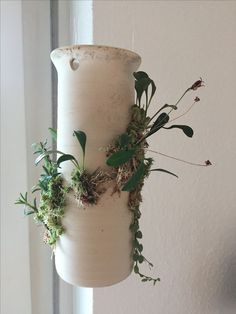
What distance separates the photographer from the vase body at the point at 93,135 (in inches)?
16.1

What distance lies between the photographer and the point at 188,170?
0.76 meters

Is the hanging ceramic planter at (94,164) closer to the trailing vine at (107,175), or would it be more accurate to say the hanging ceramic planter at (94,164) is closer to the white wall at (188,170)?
the trailing vine at (107,175)

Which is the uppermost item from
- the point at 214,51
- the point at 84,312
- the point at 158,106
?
the point at 214,51

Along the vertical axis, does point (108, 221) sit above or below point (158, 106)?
below

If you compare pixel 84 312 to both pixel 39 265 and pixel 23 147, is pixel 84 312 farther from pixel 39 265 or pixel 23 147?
pixel 23 147

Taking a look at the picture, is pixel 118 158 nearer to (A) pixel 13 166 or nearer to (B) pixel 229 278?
(A) pixel 13 166

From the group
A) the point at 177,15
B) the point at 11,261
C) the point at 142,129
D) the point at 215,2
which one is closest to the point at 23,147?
the point at 11,261

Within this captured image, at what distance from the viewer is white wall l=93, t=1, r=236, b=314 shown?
72 centimetres

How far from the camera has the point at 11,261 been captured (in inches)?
29.6

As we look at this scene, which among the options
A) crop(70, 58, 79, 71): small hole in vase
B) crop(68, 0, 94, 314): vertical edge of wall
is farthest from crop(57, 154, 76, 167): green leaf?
crop(68, 0, 94, 314): vertical edge of wall

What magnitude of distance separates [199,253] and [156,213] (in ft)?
0.59

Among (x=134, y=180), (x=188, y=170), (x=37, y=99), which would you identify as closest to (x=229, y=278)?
(x=188, y=170)

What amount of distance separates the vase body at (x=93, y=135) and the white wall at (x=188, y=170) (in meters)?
0.29

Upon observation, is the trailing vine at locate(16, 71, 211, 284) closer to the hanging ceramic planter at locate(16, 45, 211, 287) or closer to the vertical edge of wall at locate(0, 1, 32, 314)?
the hanging ceramic planter at locate(16, 45, 211, 287)
